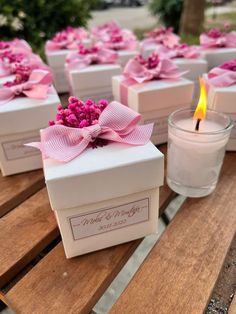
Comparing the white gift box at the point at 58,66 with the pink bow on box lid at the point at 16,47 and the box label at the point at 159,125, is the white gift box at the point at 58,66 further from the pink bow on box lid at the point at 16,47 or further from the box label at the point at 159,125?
the box label at the point at 159,125

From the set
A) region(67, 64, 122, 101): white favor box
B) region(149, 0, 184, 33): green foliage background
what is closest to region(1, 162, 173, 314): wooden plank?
region(67, 64, 122, 101): white favor box

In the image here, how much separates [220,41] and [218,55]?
0.06 metres

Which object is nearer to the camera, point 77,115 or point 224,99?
point 77,115

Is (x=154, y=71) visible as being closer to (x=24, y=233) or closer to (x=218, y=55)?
(x=218, y=55)

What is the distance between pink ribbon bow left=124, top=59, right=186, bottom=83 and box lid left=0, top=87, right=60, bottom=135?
0.62ft

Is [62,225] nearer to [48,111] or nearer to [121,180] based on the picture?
[121,180]

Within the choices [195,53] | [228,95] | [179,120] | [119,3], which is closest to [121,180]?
[179,120]

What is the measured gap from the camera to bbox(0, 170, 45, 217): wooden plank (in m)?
0.54

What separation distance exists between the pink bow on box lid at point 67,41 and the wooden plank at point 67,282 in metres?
0.79

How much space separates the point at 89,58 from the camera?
0.81 metres

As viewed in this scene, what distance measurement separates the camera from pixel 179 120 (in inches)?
21.4

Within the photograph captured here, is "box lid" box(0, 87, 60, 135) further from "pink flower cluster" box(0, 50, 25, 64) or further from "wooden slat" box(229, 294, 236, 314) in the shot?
"wooden slat" box(229, 294, 236, 314)

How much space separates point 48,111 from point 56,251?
0.91 ft

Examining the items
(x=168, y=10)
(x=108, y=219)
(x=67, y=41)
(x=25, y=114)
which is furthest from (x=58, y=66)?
(x=168, y=10)
